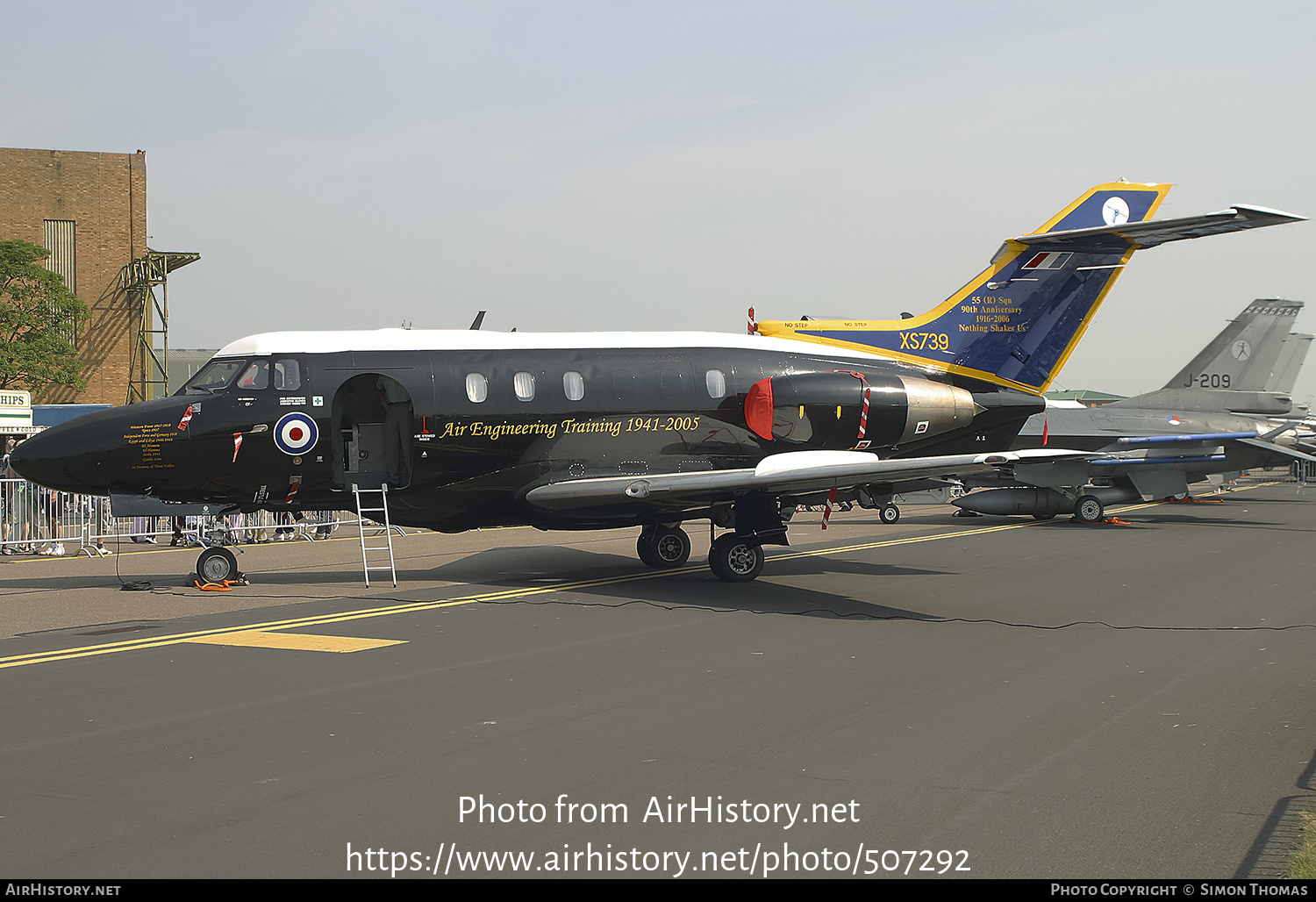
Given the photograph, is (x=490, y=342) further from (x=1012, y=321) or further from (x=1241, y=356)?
(x=1241, y=356)

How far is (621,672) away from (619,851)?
4.11m

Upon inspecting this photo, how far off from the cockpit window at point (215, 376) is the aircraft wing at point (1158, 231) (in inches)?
480

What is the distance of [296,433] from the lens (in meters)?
14.7


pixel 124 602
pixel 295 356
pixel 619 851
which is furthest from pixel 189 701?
pixel 295 356

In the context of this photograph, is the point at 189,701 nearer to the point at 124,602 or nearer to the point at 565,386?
the point at 124,602

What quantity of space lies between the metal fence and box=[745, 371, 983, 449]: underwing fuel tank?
31.8 ft

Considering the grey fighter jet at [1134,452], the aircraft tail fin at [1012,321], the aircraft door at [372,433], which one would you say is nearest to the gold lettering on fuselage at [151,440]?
the aircraft door at [372,433]

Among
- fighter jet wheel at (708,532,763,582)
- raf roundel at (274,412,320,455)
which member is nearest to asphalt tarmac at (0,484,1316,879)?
fighter jet wheel at (708,532,763,582)

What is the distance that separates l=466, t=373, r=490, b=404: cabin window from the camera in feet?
49.9

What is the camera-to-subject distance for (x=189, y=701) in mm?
7871

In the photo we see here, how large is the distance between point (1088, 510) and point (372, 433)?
Result: 21.4 m

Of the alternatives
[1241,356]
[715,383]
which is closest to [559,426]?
[715,383]

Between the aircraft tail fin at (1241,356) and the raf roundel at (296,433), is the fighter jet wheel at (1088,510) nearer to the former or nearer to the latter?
the aircraft tail fin at (1241,356)

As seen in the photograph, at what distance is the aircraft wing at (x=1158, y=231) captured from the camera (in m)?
14.5
